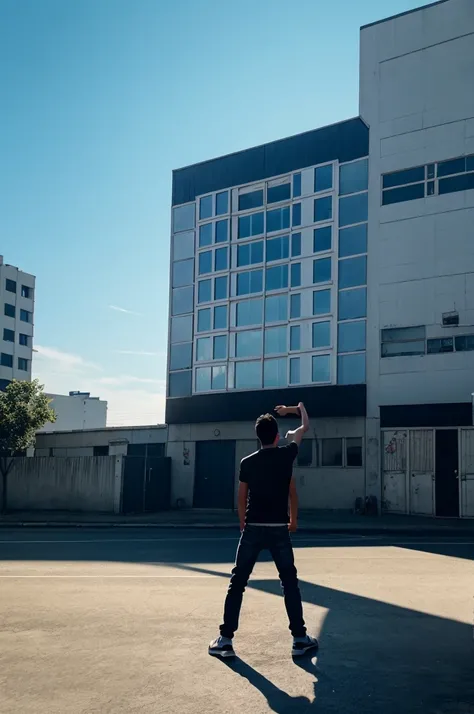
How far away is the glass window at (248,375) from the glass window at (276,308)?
1.83 m

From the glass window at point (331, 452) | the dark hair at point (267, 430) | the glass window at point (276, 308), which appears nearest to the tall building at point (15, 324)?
Result: the glass window at point (276, 308)

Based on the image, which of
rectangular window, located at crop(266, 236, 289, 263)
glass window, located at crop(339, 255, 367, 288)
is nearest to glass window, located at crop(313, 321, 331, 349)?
glass window, located at crop(339, 255, 367, 288)

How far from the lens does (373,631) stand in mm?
6488

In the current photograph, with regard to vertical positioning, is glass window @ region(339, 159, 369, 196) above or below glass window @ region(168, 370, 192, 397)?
above

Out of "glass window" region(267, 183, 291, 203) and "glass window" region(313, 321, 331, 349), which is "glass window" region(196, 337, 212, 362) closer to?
A: "glass window" region(313, 321, 331, 349)

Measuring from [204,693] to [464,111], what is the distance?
25315 millimetres

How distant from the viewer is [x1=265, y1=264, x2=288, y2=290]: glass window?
98.5 ft

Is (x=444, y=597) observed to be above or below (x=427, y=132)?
below

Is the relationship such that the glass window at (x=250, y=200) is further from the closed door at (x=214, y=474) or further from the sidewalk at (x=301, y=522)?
the sidewalk at (x=301, y=522)

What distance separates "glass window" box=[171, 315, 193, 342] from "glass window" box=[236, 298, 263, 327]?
8.43 ft

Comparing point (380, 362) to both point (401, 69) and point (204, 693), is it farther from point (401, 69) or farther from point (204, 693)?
point (204, 693)

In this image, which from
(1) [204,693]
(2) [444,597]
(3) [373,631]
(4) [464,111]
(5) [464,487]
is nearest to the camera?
(1) [204,693]

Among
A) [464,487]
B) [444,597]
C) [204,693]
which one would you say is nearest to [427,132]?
[464,487]

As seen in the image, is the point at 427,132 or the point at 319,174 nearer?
the point at 427,132
